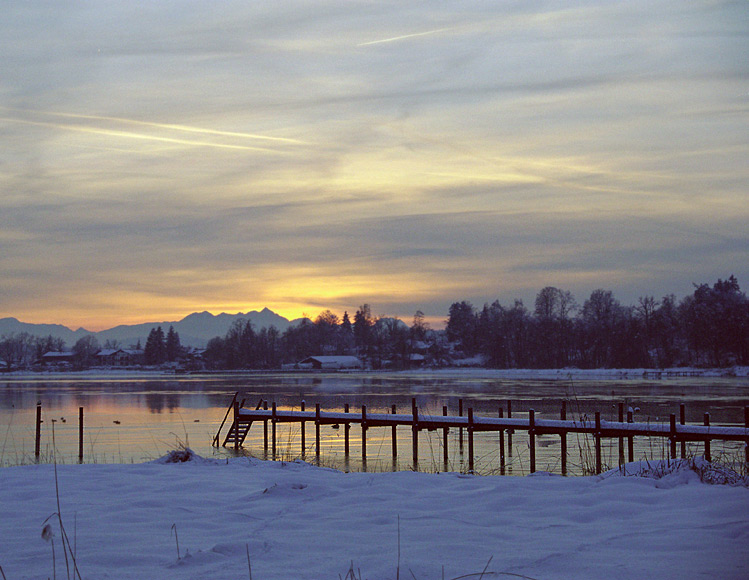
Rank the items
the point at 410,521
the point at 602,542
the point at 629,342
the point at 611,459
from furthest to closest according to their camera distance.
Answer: the point at 629,342 < the point at 611,459 < the point at 410,521 < the point at 602,542

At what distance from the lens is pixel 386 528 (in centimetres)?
738

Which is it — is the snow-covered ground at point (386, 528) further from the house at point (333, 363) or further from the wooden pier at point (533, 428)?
the house at point (333, 363)

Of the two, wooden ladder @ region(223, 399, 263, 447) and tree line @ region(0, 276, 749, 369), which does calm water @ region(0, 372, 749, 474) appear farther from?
tree line @ region(0, 276, 749, 369)

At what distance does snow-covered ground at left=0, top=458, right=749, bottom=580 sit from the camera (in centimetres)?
584

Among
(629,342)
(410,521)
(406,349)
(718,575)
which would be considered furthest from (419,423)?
(406,349)

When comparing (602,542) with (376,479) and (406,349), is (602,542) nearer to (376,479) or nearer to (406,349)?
(376,479)


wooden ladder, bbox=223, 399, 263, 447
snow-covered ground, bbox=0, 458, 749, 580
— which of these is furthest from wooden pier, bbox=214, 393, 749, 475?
snow-covered ground, bbox=0, 458, 749, 580

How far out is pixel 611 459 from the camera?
25.5m

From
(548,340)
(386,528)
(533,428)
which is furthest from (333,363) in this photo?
(386,528)

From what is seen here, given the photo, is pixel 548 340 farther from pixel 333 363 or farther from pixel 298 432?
pixel 298 432

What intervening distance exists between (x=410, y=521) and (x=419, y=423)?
19.5 m

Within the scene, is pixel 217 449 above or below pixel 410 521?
below

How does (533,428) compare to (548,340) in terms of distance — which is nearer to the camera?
(533,428)

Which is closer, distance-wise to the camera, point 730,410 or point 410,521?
point 410,521
